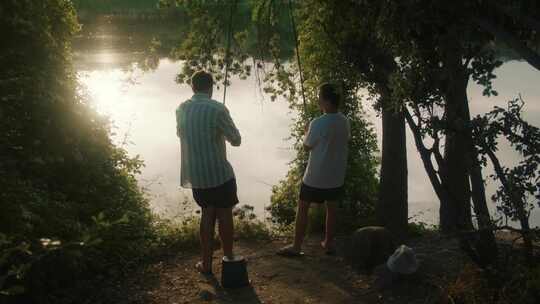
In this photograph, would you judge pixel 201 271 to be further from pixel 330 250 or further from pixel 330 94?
pixel 330 94

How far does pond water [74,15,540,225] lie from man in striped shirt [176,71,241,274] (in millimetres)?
2200

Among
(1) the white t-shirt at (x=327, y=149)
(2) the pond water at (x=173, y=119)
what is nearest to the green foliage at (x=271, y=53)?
(1) the white t-shirt at (x=327, y=149)

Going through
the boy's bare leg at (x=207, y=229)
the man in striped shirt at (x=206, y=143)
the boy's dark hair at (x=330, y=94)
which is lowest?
the boy's bare leg at (x=207, y=229)

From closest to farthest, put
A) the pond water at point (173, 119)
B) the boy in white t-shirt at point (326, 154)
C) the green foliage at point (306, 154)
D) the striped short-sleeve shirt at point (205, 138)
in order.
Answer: the striped short-sleeve shirt at point (205, 138), the boy in white t-shirt at point (326, 154), the green foliage at point (306, 154), the pond water at point (173, 119)

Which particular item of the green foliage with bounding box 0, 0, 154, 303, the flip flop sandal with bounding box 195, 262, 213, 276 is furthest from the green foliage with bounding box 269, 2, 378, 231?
the green foliage with bounding box 0, 0, 154, 303

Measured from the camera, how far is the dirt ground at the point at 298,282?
496 cm

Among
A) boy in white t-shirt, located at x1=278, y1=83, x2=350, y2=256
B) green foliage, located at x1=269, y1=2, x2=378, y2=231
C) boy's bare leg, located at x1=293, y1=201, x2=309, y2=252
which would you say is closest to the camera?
boy in white t-shirt, located at x1=278, y1=83, x2=350, y2=256

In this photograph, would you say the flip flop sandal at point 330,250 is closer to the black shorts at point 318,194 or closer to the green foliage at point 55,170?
the black shorts at point 318,194

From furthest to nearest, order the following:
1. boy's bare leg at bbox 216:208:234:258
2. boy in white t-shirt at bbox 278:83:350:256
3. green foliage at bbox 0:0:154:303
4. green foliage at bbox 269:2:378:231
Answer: green foliage at bbox 269:2:378:231 → boy in white t-shirt at bbox 278:83:350:256 → boy's bare leg at bbox 216:208:234:258 → green foliage at bbox 0:0:154:303

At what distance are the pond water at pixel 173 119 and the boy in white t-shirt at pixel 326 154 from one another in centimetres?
256

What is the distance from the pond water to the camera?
453 inches

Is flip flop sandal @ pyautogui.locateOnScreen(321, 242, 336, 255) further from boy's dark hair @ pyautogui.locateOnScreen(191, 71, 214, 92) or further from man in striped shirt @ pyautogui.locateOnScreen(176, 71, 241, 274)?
boy's dark hair @ pyautogui.locateOnScreen(191, 71, 214, 92)

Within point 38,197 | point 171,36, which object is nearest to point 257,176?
point 38,197

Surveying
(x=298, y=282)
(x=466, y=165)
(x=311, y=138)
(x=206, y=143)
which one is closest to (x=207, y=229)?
(x=206, y=143)
